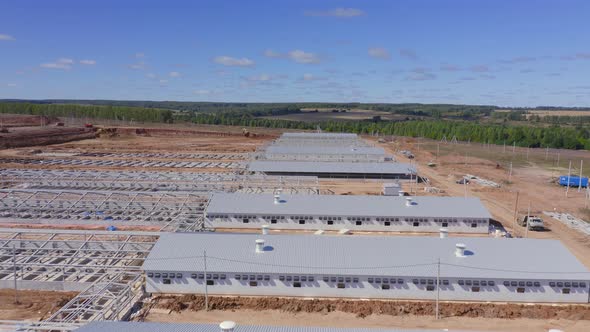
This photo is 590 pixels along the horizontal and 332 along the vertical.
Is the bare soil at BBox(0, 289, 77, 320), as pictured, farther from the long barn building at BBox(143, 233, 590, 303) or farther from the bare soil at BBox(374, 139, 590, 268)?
the bare soil at BBox(374, 139, 590, 268)

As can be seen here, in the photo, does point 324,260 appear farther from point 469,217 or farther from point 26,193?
point 26,193

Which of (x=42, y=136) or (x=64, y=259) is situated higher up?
(x=42, y=136)

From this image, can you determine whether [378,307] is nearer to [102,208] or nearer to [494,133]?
[102,208]

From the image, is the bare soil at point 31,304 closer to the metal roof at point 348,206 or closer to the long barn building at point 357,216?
the long barn building at point 357,216

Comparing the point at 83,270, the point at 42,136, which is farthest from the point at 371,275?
the point at 42,136

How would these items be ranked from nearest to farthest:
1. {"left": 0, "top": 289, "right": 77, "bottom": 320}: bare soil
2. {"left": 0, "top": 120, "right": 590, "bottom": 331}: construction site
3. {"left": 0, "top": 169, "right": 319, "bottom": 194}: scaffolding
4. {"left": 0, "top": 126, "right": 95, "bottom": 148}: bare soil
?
{"left": 0, "top": 289, "right": 77, "bottom": 320}: bare soil, {"left": 0, "top": 120, "right": 590, "bottom": 331}: construction site, {"left": 0, "top": 169, "right": 319, "bottom": 194}: scaffolding, {"left": 0, "top": 126, "right": 95, "bottom": 148}: bare soil

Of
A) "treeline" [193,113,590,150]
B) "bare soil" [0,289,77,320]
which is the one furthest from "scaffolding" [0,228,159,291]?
"treeline" [193,113,590,150]
